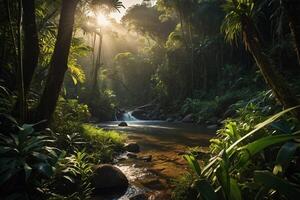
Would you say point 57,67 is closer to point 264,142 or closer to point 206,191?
point 206,191

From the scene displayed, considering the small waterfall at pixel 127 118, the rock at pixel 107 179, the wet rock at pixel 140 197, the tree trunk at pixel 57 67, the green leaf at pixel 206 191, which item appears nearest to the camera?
the green leaf at pixel 206 191

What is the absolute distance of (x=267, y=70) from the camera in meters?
3.84

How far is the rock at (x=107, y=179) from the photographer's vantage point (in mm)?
5754

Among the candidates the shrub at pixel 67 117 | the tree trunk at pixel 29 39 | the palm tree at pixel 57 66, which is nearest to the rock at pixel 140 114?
the shrub at pixel 67 117

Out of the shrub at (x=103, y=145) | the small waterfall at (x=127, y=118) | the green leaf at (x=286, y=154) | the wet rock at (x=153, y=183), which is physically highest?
the green leaf at (x=286, y=154)

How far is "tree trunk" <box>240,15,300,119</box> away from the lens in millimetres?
3566

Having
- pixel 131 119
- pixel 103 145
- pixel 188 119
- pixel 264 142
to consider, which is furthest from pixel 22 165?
pixel 131 119

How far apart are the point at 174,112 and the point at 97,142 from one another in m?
17.9

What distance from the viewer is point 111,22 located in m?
29.3

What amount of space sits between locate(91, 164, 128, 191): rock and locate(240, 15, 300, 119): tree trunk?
11.0ft

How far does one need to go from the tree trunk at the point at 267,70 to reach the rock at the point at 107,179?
334 cm

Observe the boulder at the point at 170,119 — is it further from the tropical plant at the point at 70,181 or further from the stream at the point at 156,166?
the tropical plant at the point at 70,181

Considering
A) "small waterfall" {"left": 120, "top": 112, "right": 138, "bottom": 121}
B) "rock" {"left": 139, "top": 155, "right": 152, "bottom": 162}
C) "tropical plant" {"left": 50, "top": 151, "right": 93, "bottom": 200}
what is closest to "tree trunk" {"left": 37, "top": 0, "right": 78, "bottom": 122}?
"tropical plant" {"left": 50, "top": 151, "right": 93, "bottom": 200}

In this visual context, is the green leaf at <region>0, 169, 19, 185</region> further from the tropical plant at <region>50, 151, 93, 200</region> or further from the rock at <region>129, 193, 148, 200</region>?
the rock at <region>129, 193, 148, 200</region>
